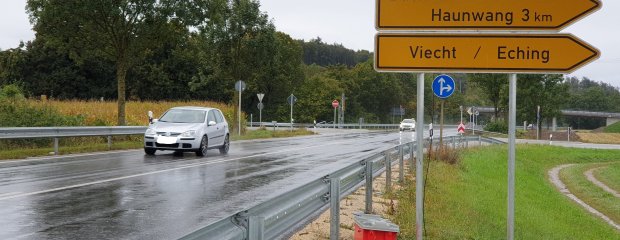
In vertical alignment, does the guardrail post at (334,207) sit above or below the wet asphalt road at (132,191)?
above

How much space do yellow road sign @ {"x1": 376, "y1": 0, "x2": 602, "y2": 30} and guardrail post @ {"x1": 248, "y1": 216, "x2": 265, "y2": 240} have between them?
118 inches

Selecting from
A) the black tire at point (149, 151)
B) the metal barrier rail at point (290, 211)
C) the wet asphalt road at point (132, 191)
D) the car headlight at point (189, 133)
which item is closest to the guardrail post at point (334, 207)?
the metal barrier rail at point (290, 211)

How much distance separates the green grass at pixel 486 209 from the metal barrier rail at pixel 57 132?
1038 centimetres

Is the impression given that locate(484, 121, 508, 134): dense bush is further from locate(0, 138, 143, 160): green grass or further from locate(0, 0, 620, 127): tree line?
locate(0, 138, 143, 160): green grass

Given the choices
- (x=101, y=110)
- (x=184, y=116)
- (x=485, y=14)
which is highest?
(x=485, y=14)

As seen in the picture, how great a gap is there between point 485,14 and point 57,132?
51.7ft

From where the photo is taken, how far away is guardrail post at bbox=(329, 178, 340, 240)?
704 centimetres

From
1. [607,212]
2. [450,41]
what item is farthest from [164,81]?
[450,41]

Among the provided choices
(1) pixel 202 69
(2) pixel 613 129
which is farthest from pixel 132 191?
(2) pixel 613 129

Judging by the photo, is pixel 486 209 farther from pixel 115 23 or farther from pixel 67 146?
pixel 115 23

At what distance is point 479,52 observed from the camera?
6477 mm

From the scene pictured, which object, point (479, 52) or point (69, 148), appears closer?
point (479, 52)

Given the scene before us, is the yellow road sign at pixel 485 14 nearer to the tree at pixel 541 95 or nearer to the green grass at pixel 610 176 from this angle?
the green grass at pixel 610 176

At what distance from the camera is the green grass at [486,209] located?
9922 millimetres
